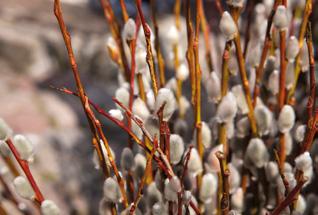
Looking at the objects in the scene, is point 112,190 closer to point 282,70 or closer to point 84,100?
point 84,100

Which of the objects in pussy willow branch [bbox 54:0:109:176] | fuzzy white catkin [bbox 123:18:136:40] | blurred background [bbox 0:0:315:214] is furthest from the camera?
blurred background [bbox 0:0:315:214]

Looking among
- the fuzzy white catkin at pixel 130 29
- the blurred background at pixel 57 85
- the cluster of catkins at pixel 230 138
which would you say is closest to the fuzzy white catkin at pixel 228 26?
the cluster of catkins at pixel 230 138

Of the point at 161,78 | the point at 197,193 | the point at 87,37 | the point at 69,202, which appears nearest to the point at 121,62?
the point at 161,78

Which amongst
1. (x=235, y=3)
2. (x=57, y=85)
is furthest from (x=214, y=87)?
(x=57, y=85)

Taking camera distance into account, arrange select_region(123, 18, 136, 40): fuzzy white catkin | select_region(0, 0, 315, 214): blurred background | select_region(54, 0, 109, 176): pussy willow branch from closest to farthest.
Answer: select_region(54, 0, 109, 176): pussy willow branch
select_region(123, 18, 136, 40): fuzzy white catkin
select_region(0, 0, 315, 214): blurred background

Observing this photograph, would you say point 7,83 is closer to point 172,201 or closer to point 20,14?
point 20,14

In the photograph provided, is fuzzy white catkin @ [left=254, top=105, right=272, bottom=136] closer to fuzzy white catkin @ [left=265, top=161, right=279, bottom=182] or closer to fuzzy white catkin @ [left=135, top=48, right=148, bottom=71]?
fuzzy white catkin @ [left=265, top=161, right=279, bottom=182]

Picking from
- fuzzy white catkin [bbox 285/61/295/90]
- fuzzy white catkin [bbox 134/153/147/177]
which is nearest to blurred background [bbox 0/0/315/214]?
fuzzy white catkin [bbox 134/153/147/177]
